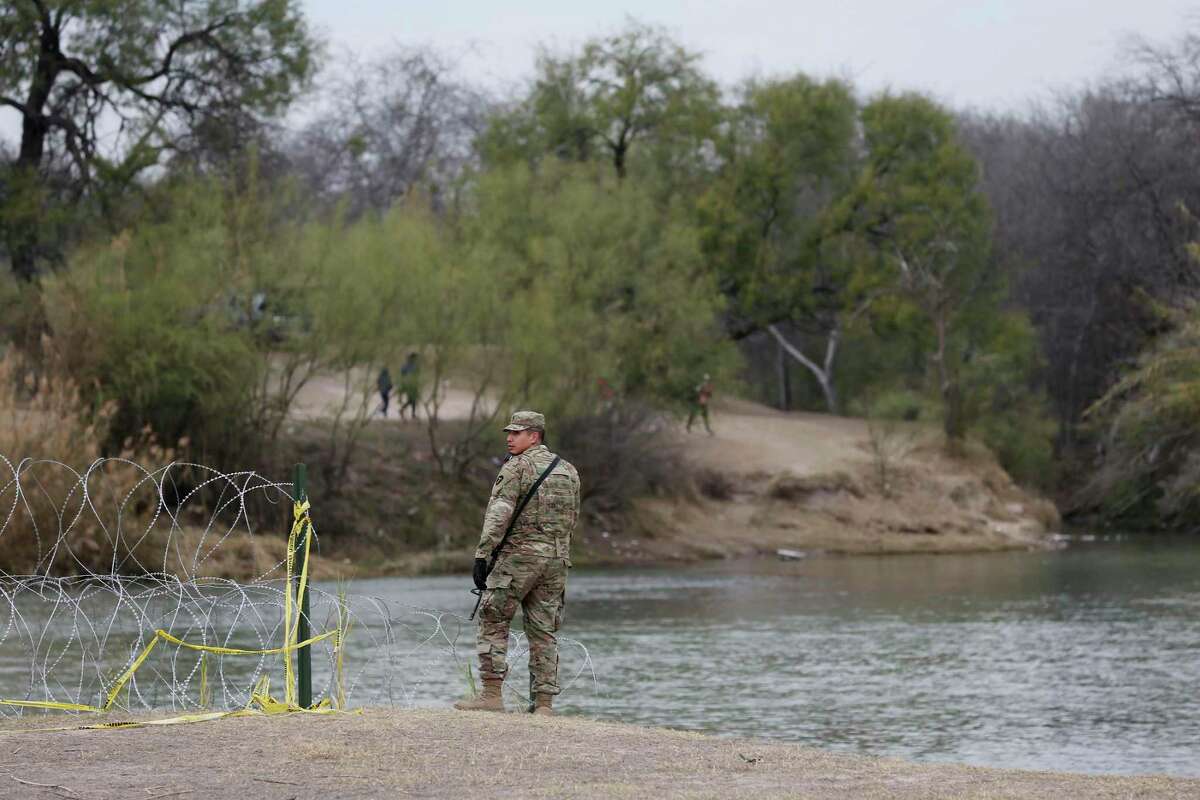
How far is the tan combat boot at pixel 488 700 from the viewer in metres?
11.6

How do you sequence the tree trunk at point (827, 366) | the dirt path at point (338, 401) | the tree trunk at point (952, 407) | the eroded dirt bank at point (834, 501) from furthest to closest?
the tree trunk at point (827, 366) < the tree trunk at point (952, 407) < the eroded dirt bank at point (834, 501) < the dirt path at point (338, 401)

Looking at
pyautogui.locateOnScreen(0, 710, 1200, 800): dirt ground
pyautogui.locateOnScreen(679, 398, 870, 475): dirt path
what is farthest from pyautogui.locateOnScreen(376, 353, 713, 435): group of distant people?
pyautogui.locateOnScreen(0, 710, 1200, 800): dirt ground

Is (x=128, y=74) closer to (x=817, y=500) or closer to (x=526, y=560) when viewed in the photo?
(x=817, y=500)

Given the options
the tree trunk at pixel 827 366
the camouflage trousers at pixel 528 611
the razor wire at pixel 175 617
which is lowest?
the razor wire at pixel 175 617

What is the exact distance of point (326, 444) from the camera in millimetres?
40125

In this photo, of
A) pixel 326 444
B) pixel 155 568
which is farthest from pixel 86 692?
pixel 326 444

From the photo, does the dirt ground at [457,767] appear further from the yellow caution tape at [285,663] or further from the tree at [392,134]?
the tree at [392,134]

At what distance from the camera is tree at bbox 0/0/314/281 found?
4031 cm

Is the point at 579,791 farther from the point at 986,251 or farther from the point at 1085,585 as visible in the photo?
the point at 986,251

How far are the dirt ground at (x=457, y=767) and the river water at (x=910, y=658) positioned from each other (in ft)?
13.3

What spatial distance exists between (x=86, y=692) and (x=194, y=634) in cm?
578

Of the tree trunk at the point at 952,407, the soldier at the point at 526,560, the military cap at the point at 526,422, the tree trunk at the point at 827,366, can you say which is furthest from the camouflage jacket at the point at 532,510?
the tree trunk at the point at 827,366

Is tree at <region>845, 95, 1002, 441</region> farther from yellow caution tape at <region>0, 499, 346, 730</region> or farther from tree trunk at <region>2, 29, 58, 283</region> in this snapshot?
yellow caution tape at <region>0, 499, 346, 730</region>

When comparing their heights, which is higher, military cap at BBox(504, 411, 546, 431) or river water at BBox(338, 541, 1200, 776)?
military cap at BBox(504, 411, 546, 431)
